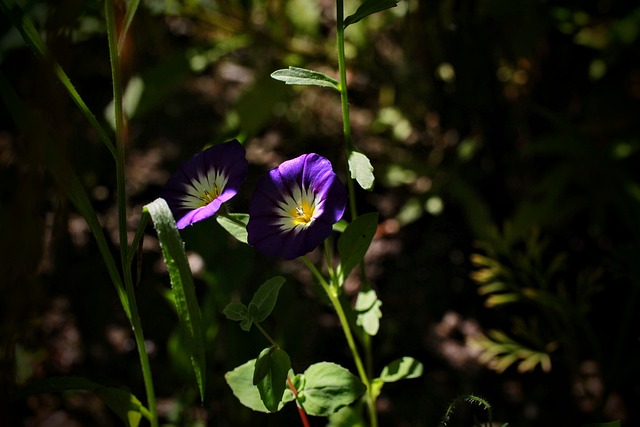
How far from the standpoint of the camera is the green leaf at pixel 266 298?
72 centimetres

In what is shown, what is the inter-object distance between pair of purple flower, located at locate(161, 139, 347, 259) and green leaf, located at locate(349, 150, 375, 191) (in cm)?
3

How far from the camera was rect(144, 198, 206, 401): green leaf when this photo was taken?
657 mm

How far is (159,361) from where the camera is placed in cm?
129

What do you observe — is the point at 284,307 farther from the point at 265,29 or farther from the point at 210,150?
the point at 265,29

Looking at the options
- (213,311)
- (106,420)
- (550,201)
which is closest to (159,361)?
(106,420)

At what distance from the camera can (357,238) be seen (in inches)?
30.8

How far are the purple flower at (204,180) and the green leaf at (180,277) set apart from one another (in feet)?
0.18

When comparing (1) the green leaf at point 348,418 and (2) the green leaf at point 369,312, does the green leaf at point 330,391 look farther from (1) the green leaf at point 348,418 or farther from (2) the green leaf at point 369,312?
(1) the green leaf at point 348,418

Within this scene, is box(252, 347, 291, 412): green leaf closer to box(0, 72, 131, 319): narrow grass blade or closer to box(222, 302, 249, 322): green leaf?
box(222, 302, 249, 322): green leaf

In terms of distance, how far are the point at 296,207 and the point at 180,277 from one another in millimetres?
169

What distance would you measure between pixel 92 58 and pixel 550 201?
1.22 meters

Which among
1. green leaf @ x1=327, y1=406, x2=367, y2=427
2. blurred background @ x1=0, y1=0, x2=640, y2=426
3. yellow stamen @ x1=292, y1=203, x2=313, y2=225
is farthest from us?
blurred background @ x1=0, y1=0, x2=640, y2=426

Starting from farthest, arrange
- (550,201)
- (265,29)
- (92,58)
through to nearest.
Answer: (92,58) < (265,29) < (550,201)

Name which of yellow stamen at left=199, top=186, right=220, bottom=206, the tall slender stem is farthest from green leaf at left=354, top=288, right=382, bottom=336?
yellow stamen at left=199, top=186, right=220, bottom=206
